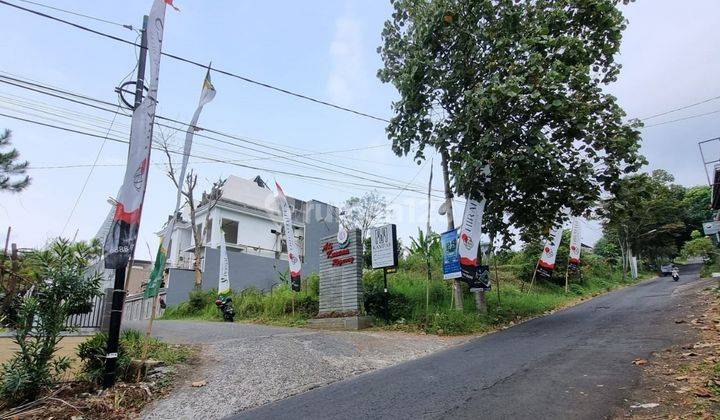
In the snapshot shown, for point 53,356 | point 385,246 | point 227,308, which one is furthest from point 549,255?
point 53,356

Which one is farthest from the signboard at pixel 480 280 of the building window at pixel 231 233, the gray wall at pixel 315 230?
the building window at pixel 231 233

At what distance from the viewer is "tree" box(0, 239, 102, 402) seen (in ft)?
17.4

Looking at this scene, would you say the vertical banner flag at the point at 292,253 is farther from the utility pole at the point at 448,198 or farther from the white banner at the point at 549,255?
the white banner at the point at 549,255

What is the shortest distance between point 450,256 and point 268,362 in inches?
268

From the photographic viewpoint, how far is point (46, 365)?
5477 mm

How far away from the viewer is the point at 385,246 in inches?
504

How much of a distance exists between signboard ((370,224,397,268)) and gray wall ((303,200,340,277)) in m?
13.1

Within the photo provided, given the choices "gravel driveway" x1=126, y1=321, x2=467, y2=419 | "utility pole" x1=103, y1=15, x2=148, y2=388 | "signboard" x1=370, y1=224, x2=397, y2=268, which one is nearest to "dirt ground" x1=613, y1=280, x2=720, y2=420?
"gravel driveway" x1=126, y1=321, x2=467, y2=419

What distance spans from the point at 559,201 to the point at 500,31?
5.19m

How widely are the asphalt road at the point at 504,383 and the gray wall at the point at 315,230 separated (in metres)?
18.0

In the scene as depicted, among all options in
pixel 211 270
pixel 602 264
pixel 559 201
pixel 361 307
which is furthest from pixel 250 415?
pixel 602 264

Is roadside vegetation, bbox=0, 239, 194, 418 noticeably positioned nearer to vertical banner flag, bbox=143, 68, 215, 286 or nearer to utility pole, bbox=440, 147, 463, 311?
vertical banner flag, bbox=143, 68, 215, 286

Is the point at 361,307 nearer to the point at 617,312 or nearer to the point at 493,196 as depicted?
the point at 493,196

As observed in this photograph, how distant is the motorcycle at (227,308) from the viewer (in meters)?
16.1
